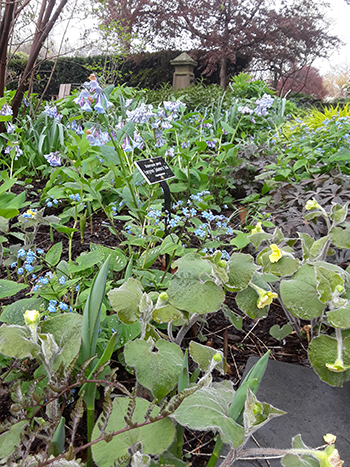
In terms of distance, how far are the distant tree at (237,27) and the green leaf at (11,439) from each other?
12370mm

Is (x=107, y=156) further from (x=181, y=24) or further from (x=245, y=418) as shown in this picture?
(x=181, y=24)

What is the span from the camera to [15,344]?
26.1 inches

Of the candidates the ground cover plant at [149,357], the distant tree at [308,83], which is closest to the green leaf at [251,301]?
the ground cover plant at [149,357]

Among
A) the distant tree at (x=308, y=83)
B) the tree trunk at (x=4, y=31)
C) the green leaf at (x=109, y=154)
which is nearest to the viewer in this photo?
the green leaf at (x=109, y=154)

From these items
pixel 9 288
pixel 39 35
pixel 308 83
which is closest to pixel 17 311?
pixel 9 288

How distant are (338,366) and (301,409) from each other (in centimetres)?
25

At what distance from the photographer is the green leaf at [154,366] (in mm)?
678

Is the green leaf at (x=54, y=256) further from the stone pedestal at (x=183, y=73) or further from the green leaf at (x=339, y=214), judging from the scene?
the stone pedestal at (x=183, y=73)

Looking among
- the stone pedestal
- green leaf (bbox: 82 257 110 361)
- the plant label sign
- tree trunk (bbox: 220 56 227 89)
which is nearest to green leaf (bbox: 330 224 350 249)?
green leaf (bbox: 82 257 110 361)

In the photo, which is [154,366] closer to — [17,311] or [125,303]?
[125,303]

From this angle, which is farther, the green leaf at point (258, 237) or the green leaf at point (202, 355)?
the green leaf at point (258, 237)

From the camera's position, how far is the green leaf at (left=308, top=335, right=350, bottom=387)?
30.2 inches

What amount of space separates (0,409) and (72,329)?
1.10 ft

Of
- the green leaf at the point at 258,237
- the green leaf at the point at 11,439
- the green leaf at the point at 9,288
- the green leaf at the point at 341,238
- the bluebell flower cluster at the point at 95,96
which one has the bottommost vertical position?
the green leaf at the point at 11,439
